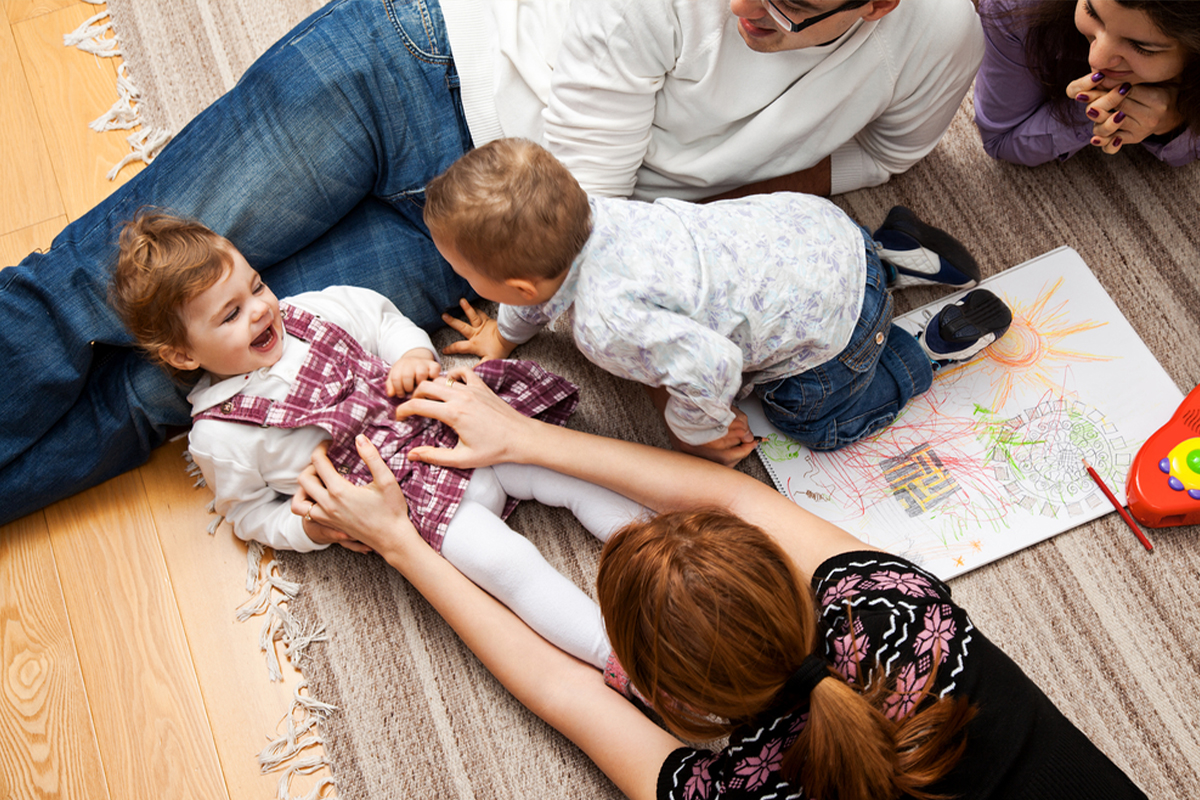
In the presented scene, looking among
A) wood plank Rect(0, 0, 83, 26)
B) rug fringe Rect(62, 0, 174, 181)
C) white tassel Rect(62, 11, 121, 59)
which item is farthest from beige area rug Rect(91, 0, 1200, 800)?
wood plank Rect(0, 0, 83, 26)

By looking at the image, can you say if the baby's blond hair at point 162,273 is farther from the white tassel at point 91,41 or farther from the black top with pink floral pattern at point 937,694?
the black top with pink floral pattern at point 937,694

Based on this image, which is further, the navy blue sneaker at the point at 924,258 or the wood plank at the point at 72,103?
the wood plank at the point at 72,103

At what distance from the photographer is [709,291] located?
93cm

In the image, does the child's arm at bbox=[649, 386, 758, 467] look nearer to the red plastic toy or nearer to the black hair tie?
the black hair tie

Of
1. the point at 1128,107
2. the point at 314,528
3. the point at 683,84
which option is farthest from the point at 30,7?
the point at 1128,107

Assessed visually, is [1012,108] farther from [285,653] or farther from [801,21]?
[285,653]

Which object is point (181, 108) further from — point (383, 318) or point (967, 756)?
point (967, 756)

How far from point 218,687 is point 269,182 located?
0.73m

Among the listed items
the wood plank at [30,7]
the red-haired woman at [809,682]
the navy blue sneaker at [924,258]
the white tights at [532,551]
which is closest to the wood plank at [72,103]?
the wood plank at [30,7]

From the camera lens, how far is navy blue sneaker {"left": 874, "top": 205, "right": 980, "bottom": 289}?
1.19m

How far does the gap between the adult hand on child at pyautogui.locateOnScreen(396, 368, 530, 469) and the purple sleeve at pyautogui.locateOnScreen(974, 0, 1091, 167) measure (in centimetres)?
89

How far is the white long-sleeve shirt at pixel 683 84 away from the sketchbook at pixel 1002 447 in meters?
0.35

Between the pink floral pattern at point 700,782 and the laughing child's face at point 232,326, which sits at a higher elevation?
the laughing child's face at point 232,326

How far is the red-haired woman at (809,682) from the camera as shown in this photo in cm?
66
